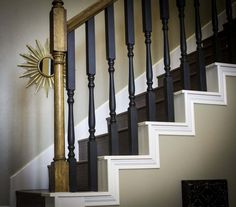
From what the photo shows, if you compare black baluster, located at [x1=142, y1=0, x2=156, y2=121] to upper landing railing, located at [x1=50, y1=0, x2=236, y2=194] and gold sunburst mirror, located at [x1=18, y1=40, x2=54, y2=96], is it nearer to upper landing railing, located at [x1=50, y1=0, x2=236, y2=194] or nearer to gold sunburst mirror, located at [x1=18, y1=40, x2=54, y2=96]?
upper landing railing, located at [x1=50, y1=0, x2=236, y2=194]

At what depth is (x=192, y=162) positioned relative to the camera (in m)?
2.18

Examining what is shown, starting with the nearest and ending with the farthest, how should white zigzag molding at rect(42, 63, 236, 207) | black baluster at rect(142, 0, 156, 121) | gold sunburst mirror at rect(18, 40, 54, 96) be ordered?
white zigzag molding at rect(42, 63, 236, 207) < black baluster at rect(142, 0, 156, 121) < gold sunburst mirror at rect(18, 40, 54, 96)

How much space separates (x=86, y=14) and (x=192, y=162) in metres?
0.97

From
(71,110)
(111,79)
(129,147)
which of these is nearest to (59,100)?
(71,110)

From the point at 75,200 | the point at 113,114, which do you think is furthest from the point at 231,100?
the point at 75,200

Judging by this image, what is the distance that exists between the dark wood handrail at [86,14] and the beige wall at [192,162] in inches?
28.9

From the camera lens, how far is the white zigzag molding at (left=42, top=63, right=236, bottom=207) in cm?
193

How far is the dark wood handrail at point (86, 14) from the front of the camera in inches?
81.9

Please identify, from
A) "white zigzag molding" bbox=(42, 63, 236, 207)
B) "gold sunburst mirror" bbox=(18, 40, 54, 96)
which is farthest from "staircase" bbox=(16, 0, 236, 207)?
"gold sunburst mirror" bbox=(18, 40, 54, 96)

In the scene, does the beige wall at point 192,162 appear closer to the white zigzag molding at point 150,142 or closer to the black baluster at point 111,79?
the white zigzag molding at point 150,142

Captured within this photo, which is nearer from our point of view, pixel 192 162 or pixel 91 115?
pixel 91 115

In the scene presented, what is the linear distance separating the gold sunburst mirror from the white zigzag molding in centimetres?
130

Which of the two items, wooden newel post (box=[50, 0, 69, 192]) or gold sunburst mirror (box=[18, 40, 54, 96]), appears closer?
wooden newel post (box=[50, 0, 69, 192])

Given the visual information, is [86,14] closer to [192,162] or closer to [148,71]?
[148,71]
